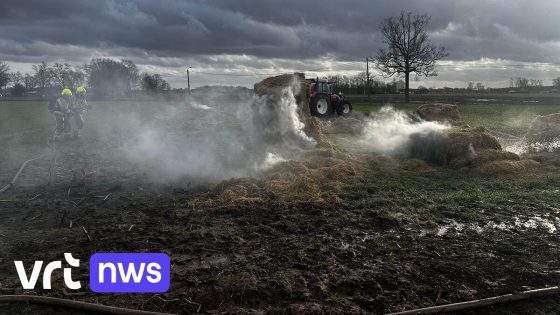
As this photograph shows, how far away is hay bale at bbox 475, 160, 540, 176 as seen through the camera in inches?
408

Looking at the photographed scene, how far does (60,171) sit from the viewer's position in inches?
431

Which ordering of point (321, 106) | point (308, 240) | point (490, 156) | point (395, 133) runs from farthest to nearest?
point (321, 106) → point (395, 133) → point (490, 156) → point (308, 240)

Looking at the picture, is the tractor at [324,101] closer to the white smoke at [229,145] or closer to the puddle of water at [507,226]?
the white smoke at [229,145]

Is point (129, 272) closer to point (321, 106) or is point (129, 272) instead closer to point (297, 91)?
point (297, 91)

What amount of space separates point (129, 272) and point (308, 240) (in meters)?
2.53

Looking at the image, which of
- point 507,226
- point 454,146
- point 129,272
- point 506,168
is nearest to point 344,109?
point 454,146

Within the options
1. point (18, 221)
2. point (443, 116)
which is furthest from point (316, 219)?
point (443, 116)

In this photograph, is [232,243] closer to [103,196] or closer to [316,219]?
[316,219]

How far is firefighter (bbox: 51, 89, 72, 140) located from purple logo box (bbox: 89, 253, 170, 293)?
1145cm

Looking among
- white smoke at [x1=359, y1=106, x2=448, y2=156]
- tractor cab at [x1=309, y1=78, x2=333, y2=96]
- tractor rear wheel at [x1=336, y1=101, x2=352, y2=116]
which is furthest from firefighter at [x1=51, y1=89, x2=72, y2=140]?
tractor rear wheel at [x1=336, y1=101, x2=352, y2=116]

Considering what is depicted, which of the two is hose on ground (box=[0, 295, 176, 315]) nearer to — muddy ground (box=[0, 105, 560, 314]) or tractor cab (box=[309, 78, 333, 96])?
muddy ground (box=[0, 105, 560, 314])

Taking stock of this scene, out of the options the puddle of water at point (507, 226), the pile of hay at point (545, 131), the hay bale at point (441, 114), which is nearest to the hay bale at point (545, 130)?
the pile of hay at point (545, 131)

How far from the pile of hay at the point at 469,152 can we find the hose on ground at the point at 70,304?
941 centimetres

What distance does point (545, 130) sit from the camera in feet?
46.6
